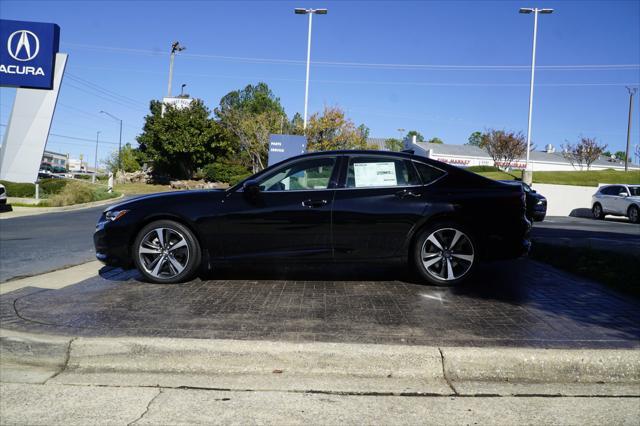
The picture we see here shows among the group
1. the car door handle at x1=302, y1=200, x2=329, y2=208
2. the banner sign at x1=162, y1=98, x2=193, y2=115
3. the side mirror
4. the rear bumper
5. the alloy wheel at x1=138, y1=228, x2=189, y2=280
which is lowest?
the alloy wheel at x1=138, y1=228, x2=189, y2=280

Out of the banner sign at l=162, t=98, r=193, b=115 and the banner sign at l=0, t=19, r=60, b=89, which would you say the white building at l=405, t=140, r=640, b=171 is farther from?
the banner sign at l=0, t=19, r=60, b=89

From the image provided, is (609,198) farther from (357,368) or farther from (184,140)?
(184,140)

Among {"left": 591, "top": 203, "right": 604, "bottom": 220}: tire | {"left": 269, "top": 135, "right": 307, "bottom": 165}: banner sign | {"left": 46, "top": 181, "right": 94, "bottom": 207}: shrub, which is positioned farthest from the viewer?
{"left": 46, "top": 181, "right": 94, "bottom": 207}: shrub

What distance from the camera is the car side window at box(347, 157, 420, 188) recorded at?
5.50 metres

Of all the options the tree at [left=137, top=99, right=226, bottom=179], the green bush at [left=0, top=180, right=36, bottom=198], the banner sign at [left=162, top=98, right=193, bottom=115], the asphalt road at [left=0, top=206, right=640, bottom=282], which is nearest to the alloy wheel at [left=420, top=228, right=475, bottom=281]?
the asphalt road at [left=0, top=206, right=640, bottom=282]

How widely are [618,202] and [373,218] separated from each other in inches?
879

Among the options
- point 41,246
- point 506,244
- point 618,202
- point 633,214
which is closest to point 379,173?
point 506,244

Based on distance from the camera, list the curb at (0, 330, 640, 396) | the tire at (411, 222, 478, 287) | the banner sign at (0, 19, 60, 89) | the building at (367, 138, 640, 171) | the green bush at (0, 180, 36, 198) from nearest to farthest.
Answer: the curb at (0, 330, 640, 396) < the tire at (411, 222, 478, 287) < the banner sign at (0, 19, 60, 89) < the green bush at (0, 180, 36, 198) < the building at (367, 138, 640, 171)

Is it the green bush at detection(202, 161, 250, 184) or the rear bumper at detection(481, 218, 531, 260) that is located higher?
the green bush at detection(202, 161, 250, 184)

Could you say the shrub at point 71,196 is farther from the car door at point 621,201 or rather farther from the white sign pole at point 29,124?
the car door at point 621,201

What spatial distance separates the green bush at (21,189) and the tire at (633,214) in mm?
30359

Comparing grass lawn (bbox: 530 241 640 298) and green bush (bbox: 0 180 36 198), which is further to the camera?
green bush (bbox: 0 180 36 198)

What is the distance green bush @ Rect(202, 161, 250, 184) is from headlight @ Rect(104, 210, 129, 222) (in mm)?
39218

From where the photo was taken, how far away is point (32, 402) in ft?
10.4
